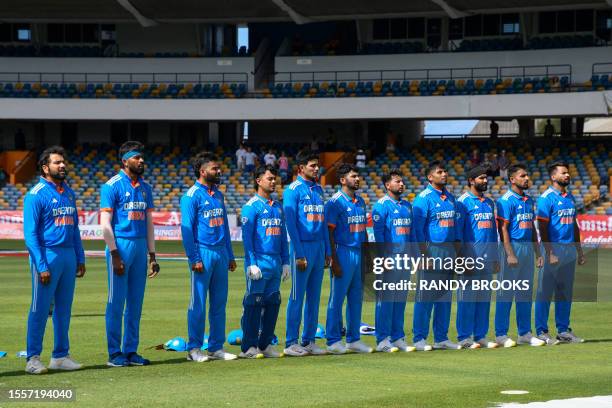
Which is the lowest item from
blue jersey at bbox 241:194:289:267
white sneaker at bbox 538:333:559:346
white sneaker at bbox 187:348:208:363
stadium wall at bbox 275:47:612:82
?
white sneaker at bbox 538:333:559:346

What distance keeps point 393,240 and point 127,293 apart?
315 cm

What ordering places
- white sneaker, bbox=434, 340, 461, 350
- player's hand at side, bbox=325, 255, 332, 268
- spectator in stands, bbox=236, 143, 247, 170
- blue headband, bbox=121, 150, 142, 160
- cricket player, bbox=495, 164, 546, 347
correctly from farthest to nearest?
spectator in stands, bbox=236, 143, 247, 170, cricket player, bbox=495, 164, 546, 347, white sneaker, bbox=434, 340, 461, 350, player's hand at side, bbox=325, 255, 332, 268, blue headband, bbox=121, 150, 142, 160

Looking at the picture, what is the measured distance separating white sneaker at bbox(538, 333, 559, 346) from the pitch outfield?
379mm

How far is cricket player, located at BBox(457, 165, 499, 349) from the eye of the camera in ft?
42.5

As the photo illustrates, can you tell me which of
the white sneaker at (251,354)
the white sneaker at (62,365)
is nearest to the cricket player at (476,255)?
the white sneaker at (251,354)

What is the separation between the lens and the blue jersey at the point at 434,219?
508 inches

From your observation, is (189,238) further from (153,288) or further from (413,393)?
(153,288)

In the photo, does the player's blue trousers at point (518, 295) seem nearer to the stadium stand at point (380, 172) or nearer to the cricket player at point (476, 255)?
the cricket player at point (476, 255)

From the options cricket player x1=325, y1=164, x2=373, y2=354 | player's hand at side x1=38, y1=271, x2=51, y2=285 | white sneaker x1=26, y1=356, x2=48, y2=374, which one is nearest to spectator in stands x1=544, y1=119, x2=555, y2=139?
cricket player x1=325, y1=164, x2=373, y2=354

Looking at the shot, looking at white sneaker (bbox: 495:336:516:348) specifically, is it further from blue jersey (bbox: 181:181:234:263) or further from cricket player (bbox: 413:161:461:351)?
blue jersey (bbox: 181:181:234:263)

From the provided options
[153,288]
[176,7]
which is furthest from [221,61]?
[153,288]

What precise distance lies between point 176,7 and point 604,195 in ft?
68.9

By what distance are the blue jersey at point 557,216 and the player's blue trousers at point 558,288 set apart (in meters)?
0.11

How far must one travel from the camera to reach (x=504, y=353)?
12281mm
